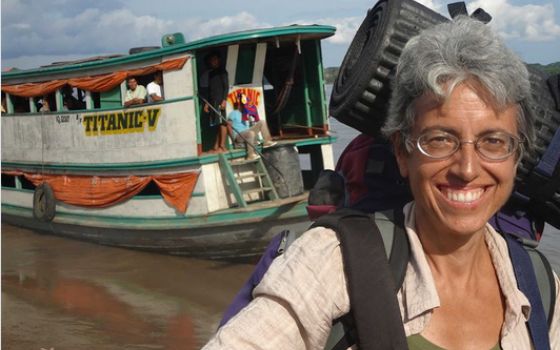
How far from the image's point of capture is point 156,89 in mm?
8656

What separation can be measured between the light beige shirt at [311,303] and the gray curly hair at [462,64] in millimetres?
340

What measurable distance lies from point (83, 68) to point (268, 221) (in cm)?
375

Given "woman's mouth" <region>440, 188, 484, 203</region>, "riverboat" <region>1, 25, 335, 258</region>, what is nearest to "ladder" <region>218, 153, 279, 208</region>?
"riverboat" <region>1, 25, 335, 258</region>

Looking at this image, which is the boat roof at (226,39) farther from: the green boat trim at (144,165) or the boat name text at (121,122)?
the green boat trim at (144,165)

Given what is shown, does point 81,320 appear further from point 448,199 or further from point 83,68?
point 448,199

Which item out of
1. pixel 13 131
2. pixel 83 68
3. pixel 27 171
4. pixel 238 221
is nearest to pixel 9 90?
pixel 13 131

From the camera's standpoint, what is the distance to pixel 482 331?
1396mm

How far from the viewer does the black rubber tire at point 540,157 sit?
1.61 meters

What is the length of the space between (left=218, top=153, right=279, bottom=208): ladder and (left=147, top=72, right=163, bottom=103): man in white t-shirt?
114 centimetres

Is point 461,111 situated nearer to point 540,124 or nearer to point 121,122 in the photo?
point 540,124

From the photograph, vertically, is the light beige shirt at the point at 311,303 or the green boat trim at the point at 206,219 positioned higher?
the light beige shirt at the point at 311,303

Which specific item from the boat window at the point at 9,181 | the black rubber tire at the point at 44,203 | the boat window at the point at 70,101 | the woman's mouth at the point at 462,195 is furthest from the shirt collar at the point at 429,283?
the boat window at the point at 9,181

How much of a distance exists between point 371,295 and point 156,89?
25.5 ft

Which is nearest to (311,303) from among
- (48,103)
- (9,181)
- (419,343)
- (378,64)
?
(419,343)
